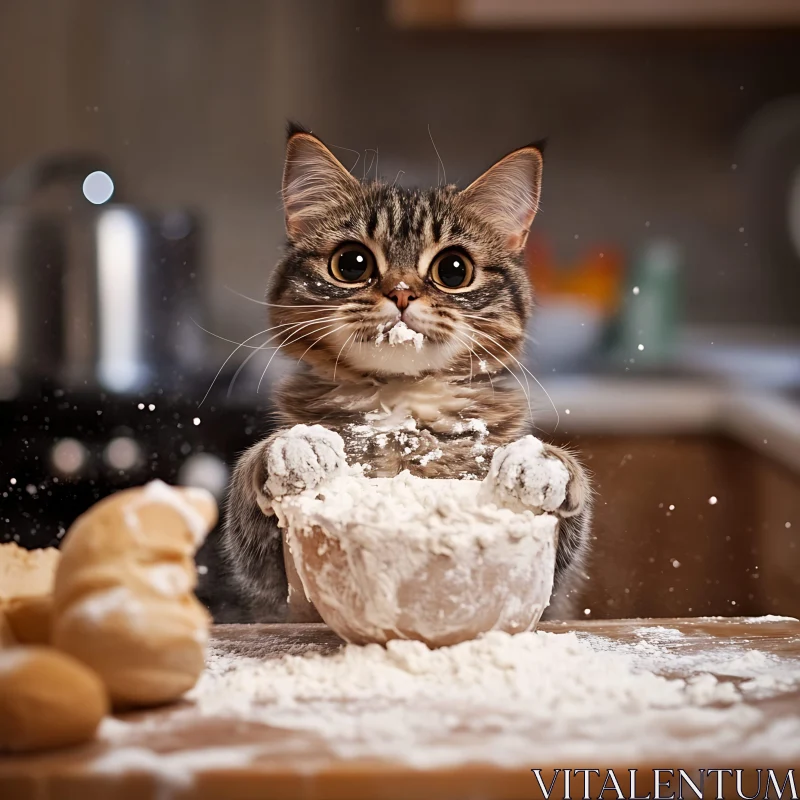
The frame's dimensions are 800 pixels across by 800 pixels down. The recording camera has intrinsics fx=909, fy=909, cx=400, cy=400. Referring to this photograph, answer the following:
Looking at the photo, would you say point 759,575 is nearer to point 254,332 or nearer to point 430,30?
point 254,332

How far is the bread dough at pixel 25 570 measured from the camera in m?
0.71

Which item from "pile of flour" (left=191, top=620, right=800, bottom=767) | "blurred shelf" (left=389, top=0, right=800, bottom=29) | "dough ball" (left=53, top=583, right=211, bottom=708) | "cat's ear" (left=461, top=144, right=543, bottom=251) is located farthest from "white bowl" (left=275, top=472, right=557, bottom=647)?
"blurred shelf" (left=389, top=0, right=800, bottom=29)

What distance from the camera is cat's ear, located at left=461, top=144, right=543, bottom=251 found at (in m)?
0.81

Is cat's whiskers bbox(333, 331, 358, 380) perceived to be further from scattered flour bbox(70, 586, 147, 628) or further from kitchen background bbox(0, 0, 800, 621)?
scattered flour bbox(70, 586, 147, 628)

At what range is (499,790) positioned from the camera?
476 mm

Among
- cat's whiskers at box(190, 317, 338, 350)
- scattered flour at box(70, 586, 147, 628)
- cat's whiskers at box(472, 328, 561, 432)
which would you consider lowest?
scattered flour at box(70, 586, 147, 628)

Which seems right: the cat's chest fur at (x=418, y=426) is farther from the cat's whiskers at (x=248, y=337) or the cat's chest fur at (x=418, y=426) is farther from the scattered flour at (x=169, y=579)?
the scattered flour at (x=169, y=579)

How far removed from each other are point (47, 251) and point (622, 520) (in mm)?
749

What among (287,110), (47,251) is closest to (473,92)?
(287,110)

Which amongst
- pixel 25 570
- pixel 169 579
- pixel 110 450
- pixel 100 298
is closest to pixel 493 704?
pixel 169 579

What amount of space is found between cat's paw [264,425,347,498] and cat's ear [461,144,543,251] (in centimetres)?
26

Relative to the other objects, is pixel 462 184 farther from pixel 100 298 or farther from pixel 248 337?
pixel 100 298

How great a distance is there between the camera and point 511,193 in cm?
81

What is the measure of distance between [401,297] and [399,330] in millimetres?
27
